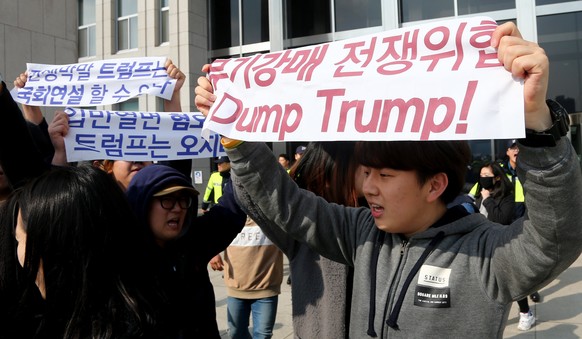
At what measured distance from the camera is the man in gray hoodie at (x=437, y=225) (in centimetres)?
122

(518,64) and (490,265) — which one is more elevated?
(518,64)

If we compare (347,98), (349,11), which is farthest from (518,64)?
(349,11)

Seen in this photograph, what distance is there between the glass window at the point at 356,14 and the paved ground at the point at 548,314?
9381 millimetres

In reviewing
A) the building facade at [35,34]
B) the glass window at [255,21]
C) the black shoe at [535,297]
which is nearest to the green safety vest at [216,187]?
the black shoe at [535,297]

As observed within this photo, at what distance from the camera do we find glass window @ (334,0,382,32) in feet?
→ 45.9

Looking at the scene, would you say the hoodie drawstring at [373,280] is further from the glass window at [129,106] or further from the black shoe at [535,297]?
the glass window at [129,106]

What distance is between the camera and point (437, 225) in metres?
1.57

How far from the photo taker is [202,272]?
90.1 inches

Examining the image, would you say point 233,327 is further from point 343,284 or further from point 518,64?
point 518,64

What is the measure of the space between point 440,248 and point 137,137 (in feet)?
8.25

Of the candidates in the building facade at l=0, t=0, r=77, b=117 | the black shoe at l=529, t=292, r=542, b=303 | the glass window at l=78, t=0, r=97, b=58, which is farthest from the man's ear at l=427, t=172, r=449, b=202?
the glass window at l=78, t=0, r=97, b=58

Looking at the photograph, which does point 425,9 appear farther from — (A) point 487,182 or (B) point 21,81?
(B) point 21,81

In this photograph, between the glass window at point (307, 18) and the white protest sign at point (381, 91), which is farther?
the glass window at point (307, 18)

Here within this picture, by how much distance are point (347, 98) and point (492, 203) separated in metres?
4.32
